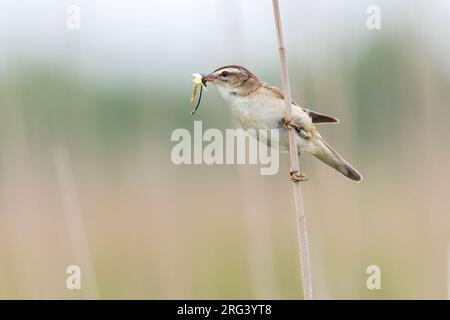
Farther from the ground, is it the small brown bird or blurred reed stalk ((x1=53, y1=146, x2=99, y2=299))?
the small brown bird

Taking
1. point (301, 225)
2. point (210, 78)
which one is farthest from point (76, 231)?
point (301, 225)

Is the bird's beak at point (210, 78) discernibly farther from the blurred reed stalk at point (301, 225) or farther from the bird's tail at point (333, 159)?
the blurred reed stalk at point (301, 225)

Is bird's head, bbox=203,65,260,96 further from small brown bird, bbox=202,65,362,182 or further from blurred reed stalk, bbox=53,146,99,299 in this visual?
blurred reed stalk, bbox=53,146,99,299

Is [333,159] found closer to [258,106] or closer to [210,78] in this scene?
[258,106]

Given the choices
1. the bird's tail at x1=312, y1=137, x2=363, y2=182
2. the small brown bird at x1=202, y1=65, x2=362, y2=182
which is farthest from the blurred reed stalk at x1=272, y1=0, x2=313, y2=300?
the bird's tail at x1=312, y1=137, x2=363, y2=182

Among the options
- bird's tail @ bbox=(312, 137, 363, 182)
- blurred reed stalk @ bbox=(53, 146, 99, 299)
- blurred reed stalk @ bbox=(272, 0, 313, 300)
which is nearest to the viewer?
blurred reed stalk @ bbox=(272, 0, 313, 300)

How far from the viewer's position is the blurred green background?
10.5 feet

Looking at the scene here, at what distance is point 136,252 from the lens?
12.0 ft

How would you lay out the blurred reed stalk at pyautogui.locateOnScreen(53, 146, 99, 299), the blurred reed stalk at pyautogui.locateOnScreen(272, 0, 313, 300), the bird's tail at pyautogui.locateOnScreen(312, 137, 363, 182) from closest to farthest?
1. the blurred reed stalk at pyautogui.locateOnScreen(272, 0, 313, 300)
2. the blurred reed stalk at pyautogui.locateOnScreen(53, 146, 99, 299)
3. the bird's tail at pyautogui.locateOnScreen(312, 137, 363, 182)

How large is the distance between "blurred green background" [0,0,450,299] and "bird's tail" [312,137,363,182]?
15 centimetres

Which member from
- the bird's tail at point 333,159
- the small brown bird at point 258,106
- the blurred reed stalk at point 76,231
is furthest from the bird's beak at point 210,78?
the blurred reed stalk at point 76,231

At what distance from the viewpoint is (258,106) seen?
9.64 ft

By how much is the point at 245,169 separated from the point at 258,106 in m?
0.42
